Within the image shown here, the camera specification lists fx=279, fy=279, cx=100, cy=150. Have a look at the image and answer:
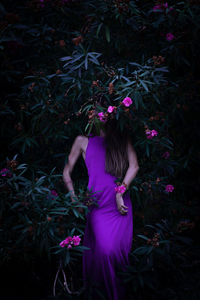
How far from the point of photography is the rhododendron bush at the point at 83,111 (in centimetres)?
193

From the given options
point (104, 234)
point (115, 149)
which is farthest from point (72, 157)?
point (104, 234)

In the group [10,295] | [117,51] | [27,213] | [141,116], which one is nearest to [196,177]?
[141,116]

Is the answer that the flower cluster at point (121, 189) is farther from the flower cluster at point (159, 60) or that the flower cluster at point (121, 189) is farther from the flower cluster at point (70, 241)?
the flower cluster at point (159, 60)

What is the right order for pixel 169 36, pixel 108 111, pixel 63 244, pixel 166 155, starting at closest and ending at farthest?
pixel 63 244, pixel 108 111, pixel 169 36, pixel 166 155

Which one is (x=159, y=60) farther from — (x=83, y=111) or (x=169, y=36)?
(x=83, y=111)

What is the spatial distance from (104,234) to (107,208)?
7.3 inches

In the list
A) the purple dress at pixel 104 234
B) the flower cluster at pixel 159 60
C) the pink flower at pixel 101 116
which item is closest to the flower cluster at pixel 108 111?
the pink flower at pixel 101 116

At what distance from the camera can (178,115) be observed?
99.8 inches

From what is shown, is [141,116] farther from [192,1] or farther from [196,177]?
[196,177]

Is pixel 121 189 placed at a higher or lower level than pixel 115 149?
lower

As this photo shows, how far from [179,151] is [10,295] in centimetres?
188

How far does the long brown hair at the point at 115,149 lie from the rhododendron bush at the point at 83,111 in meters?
0.09

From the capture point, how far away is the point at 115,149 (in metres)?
2.09

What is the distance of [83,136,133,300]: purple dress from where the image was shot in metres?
1.92
